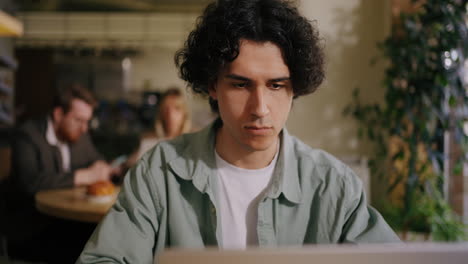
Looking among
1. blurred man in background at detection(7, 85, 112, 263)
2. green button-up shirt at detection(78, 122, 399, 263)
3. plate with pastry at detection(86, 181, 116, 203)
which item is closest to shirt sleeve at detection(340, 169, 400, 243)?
green button-up shirt at detection(78, 122, 399, 263)

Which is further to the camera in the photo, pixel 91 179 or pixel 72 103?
pixel 72 103

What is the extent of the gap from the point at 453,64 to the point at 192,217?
214cm

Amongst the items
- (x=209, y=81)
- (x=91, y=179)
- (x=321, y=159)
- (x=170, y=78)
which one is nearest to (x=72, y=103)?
(x=91, y=179)

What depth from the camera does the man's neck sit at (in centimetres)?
123

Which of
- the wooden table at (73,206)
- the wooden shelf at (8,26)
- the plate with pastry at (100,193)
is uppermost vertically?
the wooden shelf at (8,26)

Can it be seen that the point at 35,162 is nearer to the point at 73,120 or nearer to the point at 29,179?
the point at 29,179

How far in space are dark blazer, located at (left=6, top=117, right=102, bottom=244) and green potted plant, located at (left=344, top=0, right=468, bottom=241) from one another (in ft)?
6.44

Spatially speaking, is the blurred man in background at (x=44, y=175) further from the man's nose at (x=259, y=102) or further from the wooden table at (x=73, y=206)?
the man's nose at (x=259, y=102)

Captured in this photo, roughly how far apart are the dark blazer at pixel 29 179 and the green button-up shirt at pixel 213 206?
156 centimetres

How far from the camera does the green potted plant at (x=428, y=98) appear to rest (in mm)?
2580

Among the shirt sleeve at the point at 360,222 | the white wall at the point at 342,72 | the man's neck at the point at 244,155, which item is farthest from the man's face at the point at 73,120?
the shirt sleeve at the point at 360,222

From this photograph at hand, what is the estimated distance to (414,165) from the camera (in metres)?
2.69

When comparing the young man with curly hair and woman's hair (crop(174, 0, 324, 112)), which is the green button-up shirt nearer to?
the young man with curly hair

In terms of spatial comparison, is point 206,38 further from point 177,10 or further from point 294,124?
point 177,10
